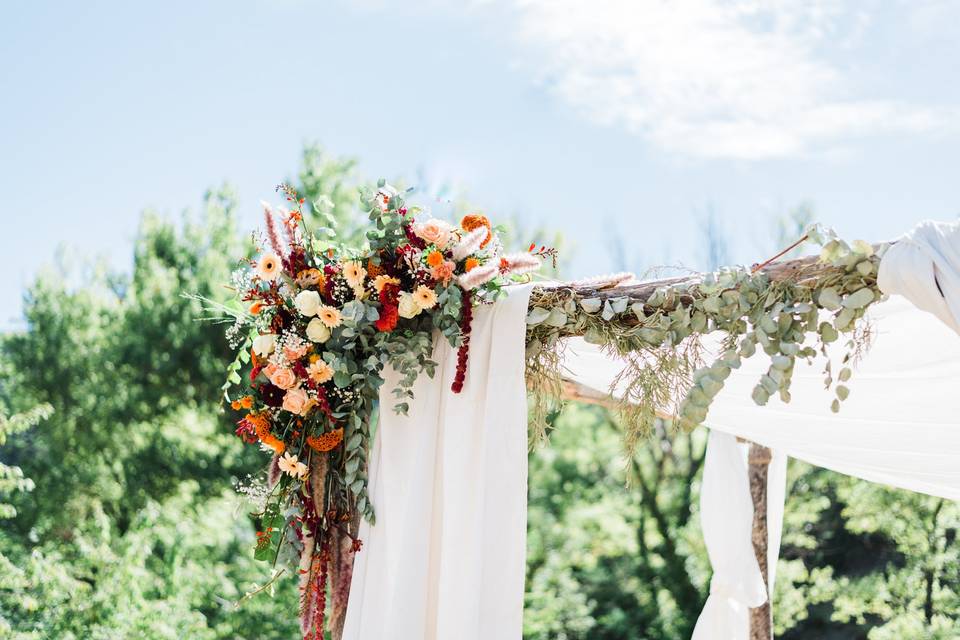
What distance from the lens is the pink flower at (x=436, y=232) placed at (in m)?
2.39

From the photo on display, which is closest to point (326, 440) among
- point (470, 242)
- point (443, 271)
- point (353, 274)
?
point (353, 274)

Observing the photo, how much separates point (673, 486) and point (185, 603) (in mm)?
5534

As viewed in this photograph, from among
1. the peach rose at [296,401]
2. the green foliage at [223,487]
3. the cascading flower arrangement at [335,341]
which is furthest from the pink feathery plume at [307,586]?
the green foliage at [223,487]

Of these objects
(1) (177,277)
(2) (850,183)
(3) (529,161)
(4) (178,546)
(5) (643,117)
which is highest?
(5) (643,117)

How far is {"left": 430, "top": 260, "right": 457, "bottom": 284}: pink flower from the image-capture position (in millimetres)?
2383

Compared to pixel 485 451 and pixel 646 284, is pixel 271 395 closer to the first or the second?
pixel 485 451

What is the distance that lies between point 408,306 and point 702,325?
0.75 meters

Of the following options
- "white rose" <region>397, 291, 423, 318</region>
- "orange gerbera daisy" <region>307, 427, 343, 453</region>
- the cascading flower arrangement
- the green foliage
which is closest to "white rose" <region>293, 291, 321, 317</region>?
the cascading flower arrangement

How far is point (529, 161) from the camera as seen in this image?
1308 centimetres

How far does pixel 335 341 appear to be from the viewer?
2.47m

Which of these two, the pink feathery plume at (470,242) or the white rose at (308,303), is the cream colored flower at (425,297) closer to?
the pink feathery plume at (470,242)

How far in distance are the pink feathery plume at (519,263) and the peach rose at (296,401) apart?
2.05 ft

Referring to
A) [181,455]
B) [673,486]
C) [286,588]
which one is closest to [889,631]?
[673,486]

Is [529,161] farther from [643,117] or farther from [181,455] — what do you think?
[181,455]
